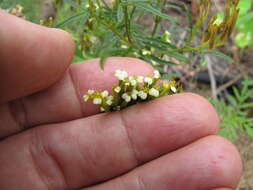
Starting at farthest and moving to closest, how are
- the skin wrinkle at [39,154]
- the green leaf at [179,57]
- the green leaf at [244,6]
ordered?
Result: 1. the green leaf at [244,6]
2. the skin wrinkle at [39,154]
3. the green leaf at [179,57]

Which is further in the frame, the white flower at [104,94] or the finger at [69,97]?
the finger at [69,97]

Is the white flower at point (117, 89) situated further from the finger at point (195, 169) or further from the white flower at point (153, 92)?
the finger at point (195, 169)

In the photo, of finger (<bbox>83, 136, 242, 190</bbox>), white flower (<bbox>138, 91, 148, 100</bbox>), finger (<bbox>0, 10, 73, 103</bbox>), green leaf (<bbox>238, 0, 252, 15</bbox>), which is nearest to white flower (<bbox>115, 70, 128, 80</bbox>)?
white flower (<bbox>138, 91, 148, 100</bbox>)

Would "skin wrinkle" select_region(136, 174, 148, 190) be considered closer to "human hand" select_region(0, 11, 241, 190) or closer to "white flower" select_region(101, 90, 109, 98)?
"human hand" select_region(0, 11, 241, 190)

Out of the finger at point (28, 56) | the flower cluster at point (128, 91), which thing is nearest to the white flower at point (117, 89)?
the flower cluster at point (128, 91)

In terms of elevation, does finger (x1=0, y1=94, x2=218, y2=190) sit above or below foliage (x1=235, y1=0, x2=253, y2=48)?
below

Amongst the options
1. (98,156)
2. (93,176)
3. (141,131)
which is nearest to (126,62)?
(141,131)

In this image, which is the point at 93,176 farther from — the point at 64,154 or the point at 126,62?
the point at 126,62

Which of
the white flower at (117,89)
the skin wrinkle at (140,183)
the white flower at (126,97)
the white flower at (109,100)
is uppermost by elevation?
the white flower at (117,89)
